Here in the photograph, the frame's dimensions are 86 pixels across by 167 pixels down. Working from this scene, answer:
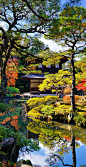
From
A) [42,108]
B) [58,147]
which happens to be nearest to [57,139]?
[58,147]

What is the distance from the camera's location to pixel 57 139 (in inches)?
252

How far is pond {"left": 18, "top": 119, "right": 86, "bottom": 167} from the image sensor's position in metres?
4.59

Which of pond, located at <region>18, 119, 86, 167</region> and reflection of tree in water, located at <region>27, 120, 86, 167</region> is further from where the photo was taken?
reflection of tree in water, located at <region>27, 120, 86, 167</region>

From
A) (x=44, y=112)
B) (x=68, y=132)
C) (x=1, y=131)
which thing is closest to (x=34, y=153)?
(x=1, y=131)

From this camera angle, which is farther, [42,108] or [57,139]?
[42,108]

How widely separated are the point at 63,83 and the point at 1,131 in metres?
9.07

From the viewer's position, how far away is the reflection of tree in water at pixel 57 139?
486 centimetres

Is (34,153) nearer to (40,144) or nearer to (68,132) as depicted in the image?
(40,144)

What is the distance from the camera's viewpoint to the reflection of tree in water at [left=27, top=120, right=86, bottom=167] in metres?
A: 4.86

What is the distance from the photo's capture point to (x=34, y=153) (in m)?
5.15

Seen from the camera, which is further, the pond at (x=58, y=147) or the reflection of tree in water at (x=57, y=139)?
the reflection of tree in water at (x=57, y=139)

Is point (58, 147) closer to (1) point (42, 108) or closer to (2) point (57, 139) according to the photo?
(2) point (57, 139)

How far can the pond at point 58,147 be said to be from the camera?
4.59m

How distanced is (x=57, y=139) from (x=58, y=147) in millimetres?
794
